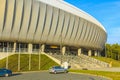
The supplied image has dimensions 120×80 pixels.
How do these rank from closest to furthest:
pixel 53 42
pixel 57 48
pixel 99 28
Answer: pixel 53 42 → pixel 57 48 → pixel 99 28

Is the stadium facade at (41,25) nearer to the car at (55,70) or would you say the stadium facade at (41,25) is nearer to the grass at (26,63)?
the grass at (26,63)

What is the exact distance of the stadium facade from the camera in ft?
255

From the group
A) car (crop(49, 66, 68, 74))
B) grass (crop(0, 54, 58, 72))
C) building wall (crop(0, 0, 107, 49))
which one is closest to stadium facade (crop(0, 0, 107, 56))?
building wall (crop(0, 0, 107, 49))

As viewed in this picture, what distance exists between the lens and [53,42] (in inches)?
3730

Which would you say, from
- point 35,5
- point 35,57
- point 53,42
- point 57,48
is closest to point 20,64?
point 35,57

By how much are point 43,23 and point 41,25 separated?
0.97m

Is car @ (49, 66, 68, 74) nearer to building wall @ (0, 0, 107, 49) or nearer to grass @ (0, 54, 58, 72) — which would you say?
grass @ (0, 54, 58, 72)

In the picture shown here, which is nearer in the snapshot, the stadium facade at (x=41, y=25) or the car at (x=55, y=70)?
the car at (x=55, y=70)

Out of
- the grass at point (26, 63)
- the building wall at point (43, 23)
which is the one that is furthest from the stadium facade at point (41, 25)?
the grass at point (26, 63)

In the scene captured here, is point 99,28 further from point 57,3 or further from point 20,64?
point 20,64

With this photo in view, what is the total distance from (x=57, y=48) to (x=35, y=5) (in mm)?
23814

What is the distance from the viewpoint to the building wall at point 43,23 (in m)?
77.6

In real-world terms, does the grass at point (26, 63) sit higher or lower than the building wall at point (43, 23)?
lower

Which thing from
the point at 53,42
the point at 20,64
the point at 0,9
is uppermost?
the point at 0,9
